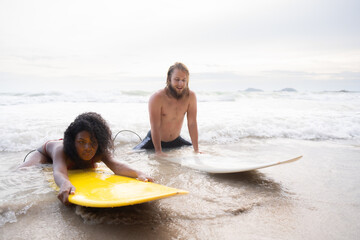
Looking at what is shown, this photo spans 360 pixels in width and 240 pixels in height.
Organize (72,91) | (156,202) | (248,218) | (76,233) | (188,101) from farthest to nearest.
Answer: (72,91)
(188,101)
(156,202)
(248,218)
(76,233)

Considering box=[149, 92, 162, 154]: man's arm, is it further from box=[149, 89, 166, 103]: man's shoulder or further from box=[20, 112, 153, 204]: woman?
box=[20, 112, 153, 204]: woman

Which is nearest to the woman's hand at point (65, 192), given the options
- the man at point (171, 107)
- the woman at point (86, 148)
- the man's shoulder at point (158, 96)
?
the woman at point (86, 148)

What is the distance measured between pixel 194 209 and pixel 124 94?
13.9 metres

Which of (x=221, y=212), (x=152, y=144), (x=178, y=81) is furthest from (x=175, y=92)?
(x=221, y=212)

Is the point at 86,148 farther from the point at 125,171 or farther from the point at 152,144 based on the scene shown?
the point at 152,144

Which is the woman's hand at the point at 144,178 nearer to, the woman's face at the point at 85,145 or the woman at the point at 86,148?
the woman at the point at 86,148

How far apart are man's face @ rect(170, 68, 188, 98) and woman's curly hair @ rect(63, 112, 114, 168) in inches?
46.1

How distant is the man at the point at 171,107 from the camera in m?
3.28

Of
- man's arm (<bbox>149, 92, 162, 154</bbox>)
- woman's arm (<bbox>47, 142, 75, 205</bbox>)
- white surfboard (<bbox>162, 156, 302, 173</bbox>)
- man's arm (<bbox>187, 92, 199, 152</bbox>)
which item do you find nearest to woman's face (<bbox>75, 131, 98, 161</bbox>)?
woman's arm (<bbox>47, 142, 75, 205</bbox>)

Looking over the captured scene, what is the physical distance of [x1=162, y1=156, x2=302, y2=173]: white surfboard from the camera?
2.45 meters

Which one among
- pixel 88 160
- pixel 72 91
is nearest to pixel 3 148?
pixel 88 160

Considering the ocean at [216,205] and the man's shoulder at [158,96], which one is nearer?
the ocean at [216,205]

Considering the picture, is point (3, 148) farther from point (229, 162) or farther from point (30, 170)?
point (229, 162)

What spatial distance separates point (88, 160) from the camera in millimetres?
2467
